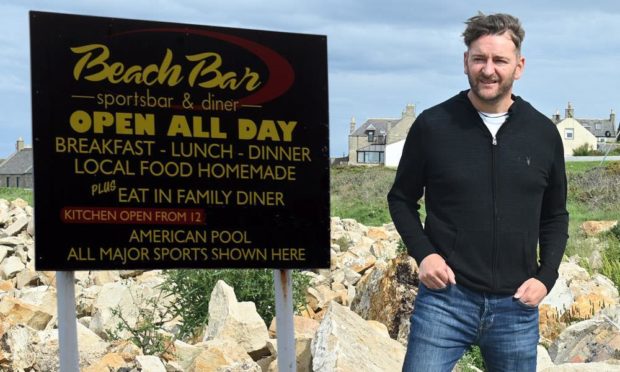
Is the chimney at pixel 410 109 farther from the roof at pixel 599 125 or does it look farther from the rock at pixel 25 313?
the rock at pixel 25 313

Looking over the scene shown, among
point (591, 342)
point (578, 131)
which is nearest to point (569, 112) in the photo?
point (578, 131)

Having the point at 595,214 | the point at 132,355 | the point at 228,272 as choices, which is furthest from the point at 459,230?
the point at 595,214

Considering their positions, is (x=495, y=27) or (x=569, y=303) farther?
(x=569, y=303)

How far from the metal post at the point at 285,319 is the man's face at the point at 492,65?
6.09ft

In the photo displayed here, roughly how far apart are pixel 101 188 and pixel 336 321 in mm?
1929

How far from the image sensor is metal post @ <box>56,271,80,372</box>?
5.54 metres

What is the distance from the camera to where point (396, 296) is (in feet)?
27.9

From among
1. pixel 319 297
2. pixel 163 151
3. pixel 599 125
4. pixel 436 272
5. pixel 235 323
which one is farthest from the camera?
pixel 599 125

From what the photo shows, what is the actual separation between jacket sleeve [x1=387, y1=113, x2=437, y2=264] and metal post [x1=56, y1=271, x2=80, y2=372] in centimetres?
201

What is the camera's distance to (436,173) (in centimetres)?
447

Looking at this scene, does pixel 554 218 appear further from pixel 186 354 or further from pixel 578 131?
pixel 578 131

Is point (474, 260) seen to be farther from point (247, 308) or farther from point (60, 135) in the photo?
point (247, 308)

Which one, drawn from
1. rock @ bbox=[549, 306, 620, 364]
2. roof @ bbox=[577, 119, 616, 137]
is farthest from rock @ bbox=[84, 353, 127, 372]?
roof @ bbox=[577, 119, 616, 137]

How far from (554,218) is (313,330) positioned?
3481 millimetres
